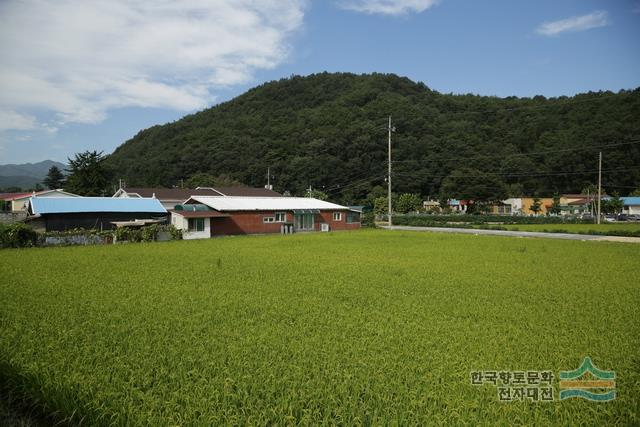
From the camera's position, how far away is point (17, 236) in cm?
2147

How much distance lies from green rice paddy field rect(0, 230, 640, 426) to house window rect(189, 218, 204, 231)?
15093 millimetres

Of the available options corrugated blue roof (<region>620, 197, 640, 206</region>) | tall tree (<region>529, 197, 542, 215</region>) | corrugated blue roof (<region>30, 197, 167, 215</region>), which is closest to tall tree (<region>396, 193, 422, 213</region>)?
tall tree (<region>529, 197, 542, 215</region>)

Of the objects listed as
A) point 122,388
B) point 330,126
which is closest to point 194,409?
point 122,388

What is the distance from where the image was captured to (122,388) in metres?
4.75

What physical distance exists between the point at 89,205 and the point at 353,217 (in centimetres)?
2199

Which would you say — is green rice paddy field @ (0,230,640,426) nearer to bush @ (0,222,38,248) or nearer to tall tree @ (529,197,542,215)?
bush @ (0,222,38,248)

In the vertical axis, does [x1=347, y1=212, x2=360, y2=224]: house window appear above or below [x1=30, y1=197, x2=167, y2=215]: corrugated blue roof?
below

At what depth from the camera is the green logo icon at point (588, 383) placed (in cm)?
465

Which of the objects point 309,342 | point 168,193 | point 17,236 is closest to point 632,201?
point 168,193

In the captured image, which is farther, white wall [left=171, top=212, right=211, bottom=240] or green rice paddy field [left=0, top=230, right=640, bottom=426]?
white wall [left=171, top=212, right=211, bottom=240]

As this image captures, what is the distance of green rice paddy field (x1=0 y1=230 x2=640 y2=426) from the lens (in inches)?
171

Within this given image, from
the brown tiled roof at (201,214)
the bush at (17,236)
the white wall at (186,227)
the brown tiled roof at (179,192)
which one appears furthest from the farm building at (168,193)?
the bush at (17,236)

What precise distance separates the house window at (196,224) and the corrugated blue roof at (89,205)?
11.7 ft

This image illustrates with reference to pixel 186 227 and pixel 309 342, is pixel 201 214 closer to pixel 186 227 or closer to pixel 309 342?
pixel 186 227
